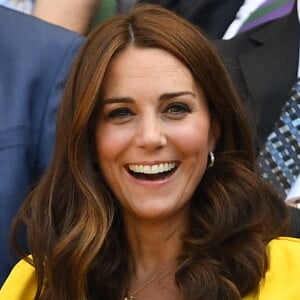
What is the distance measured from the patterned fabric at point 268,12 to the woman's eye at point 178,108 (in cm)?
82

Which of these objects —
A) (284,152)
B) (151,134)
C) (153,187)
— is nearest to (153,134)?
(151,134)

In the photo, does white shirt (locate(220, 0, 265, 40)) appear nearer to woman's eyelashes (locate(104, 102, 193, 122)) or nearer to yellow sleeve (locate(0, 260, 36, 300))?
woman's eyelashes (locate(104, 102, 193, 122))

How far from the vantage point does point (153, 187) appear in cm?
190


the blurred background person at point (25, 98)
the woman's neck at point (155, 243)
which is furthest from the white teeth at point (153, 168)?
the blurred background person at point (25, 98)

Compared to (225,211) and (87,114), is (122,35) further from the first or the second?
(225,211)

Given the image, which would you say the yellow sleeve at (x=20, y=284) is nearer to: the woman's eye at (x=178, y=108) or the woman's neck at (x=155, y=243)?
the woman's neck at (x=155, y=243)

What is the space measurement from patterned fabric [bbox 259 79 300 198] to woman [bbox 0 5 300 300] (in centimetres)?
32

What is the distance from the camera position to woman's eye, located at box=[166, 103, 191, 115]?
1.91 meters

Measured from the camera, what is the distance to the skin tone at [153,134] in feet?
6.20

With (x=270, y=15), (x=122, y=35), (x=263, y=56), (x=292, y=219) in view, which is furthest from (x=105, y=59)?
(x=270, y=15)

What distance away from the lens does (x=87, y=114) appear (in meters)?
1.92

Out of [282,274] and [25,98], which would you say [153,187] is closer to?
[282,274]

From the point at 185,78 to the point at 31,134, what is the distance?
0.46 meters

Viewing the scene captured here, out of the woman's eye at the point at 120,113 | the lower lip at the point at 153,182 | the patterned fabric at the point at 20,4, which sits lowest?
the lower lip at the point at 153,182
